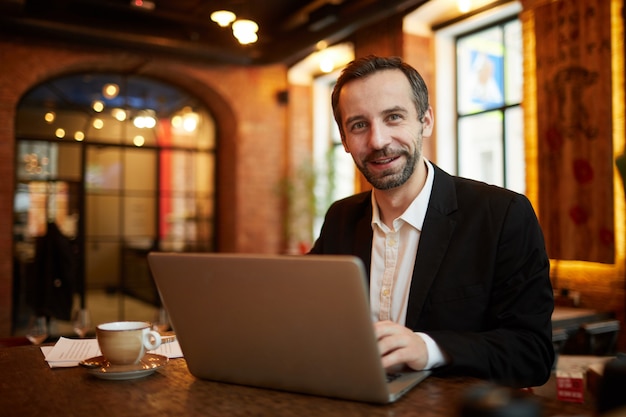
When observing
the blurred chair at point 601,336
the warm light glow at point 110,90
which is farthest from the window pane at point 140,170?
the blurred chair at point 601,336

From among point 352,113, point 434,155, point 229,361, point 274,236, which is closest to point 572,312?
point 434,155

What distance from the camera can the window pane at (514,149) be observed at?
5281mm

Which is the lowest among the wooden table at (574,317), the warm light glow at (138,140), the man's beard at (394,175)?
the wooden table at (574,317)

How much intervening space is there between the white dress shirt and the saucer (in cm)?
62

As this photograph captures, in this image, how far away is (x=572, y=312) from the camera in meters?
4.12

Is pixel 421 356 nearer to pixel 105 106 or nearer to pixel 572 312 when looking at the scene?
pixel 572 312

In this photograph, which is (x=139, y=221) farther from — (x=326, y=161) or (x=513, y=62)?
(x=513, y=62)

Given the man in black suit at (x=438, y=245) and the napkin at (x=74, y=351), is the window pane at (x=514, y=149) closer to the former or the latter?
the man in black suit at (x=438, y=245)

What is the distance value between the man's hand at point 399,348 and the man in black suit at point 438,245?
0.29 feet

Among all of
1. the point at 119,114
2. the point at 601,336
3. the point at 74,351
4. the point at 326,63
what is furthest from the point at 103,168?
the point at 74,351

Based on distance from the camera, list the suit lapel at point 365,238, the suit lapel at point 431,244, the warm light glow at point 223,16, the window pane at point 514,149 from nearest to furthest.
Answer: the suit lapel at point 431,244 < the suit lapel at point 365,238 < the warm light glow at point 223,16 < the window pane at point 514,149

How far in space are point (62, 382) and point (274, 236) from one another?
22.1ft

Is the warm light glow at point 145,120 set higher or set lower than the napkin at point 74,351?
higher

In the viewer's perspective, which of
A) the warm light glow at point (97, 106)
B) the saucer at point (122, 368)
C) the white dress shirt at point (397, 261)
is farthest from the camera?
the warm light glow at point (97, 106)
